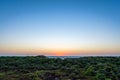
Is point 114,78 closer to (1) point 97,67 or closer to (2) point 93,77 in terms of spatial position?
(2) point 93,77

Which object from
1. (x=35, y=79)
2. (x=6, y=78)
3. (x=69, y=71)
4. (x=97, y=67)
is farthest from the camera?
(x=97, y=67)

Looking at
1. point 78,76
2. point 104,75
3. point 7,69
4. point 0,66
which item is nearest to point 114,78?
point 104,75

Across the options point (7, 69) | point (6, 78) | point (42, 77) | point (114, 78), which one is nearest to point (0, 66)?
point (7, 69)

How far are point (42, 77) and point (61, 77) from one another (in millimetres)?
1704

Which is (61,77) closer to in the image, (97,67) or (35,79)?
(35,79)

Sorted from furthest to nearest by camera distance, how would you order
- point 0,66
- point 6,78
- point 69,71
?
point 0,66 → point 69,71 → point 6,78

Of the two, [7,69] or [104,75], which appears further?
[7,69]

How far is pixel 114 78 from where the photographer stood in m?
15.2

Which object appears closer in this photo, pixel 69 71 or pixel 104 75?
pixel 104 75

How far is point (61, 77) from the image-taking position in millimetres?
15352

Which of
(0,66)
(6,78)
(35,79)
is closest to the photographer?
(35,79)

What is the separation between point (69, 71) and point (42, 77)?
3.40m

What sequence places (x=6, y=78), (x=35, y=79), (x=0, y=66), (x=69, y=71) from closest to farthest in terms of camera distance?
(x=35, y=79) < (x=6, y=78) < (x=69, y=71) < (x=0, y=66)

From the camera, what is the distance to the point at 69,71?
679 inches
